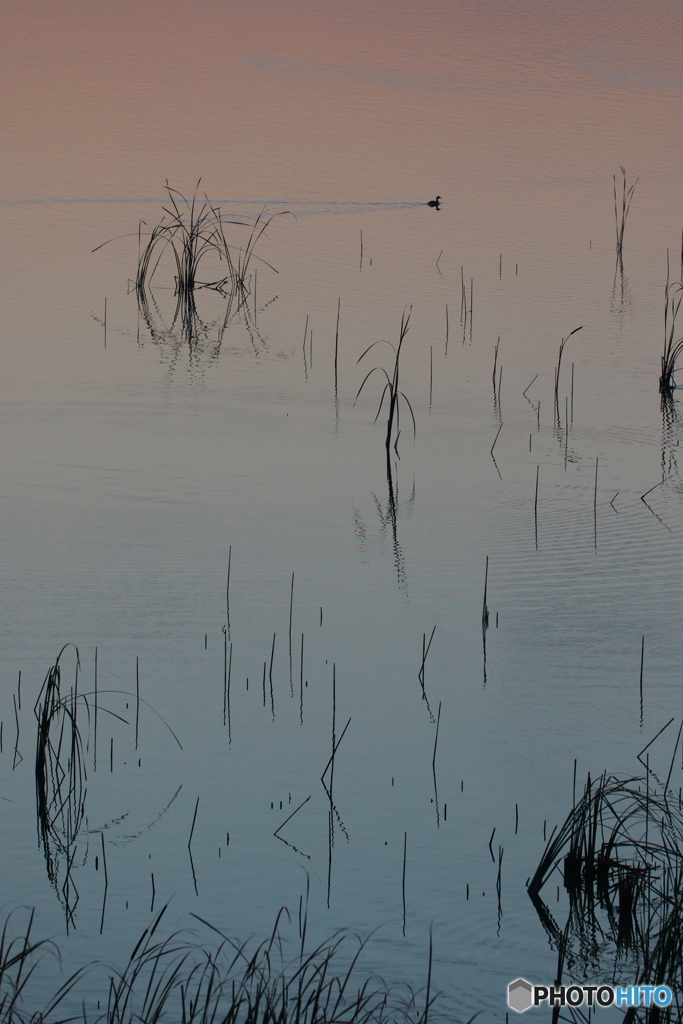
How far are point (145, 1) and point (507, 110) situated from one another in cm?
1452

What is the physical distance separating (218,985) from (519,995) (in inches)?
27.2

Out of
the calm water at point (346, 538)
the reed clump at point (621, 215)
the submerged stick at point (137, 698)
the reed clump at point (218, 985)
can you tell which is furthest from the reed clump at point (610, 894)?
the reed clump at point (621, 215)

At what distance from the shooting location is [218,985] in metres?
3.29

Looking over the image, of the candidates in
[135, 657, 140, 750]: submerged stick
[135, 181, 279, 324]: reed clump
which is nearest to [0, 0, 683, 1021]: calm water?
[135, 657, 140, 750]: submerged stick

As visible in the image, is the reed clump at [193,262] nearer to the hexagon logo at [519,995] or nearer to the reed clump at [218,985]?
the reed clump at [218,985]

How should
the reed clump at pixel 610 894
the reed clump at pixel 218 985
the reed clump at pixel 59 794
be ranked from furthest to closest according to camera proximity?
the reed clump at pixel 59 794 < the reed clump at pixel 610 894 < the reed clump at pixel 218 985

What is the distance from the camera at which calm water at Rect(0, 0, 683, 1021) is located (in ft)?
13.0

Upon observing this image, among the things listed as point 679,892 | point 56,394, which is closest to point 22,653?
point 679,892

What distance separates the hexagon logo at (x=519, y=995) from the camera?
334cm

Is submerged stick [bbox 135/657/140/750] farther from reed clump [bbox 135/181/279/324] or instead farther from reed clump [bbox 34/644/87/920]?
reed clump [bbox 135/181/279/324]

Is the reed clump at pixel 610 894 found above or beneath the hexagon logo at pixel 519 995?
above

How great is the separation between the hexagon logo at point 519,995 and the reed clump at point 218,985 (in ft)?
0.63

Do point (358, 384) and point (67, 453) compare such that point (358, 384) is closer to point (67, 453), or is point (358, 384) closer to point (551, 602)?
point (67, 453)

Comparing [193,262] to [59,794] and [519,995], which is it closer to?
[59,794]
